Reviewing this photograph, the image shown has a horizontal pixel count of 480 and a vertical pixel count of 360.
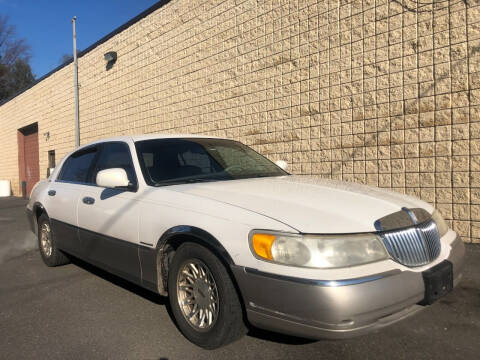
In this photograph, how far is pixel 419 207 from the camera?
2.87 m

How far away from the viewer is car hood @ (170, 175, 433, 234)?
230 centimetres

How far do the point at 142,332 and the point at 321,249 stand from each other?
1664 mm

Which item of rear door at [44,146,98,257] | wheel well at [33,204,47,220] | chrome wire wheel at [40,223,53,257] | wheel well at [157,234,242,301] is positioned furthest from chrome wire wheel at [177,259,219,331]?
wheel well at [33,204,47,220]

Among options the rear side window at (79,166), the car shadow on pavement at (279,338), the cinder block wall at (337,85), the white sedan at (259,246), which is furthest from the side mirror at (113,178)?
the cinder block wall at (337,85)

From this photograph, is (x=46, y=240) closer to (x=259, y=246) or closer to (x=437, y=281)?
(x=259, y=246)

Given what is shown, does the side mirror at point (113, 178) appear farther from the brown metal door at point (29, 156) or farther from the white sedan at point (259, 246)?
the brown metal door at point (29, 156)

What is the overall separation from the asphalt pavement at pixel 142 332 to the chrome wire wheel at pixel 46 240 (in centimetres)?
59

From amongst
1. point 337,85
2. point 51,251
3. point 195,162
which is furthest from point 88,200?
point 337,85

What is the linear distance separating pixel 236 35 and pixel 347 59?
9.64 feet

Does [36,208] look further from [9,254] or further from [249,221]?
[249,221]

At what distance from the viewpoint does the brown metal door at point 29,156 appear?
18656 millimetres

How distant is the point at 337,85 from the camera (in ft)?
21.5

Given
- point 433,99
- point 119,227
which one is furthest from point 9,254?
point 433,99

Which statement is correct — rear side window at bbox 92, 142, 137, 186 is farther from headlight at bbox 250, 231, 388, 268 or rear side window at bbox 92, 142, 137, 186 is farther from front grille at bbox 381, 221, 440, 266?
front grille at bbox 381, 221, 440, 266
